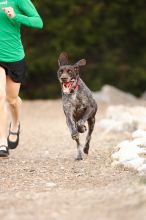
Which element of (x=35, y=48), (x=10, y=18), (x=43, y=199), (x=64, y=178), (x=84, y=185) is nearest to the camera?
(x=43, y=199)

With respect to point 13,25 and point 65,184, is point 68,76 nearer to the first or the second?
point 13,25

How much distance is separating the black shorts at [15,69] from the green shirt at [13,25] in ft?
0.15

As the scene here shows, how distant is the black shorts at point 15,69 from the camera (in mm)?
8455

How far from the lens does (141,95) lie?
1703 centimetres

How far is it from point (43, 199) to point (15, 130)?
2.91m

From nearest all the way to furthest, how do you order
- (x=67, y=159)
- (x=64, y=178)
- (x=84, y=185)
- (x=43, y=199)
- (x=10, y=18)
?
(x=43, y=199) → (x=84, y=185) → (x=64, y=178) → (x=10, y=18) → (x=67, y=159)

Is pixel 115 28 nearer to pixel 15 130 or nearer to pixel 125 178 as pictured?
pixel 15 130

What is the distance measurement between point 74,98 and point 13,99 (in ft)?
2.56

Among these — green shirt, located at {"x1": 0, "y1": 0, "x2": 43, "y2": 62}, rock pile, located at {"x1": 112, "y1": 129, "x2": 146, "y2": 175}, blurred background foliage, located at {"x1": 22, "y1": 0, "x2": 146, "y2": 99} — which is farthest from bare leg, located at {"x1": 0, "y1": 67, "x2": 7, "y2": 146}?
blurred background foliage, located at {"x1": 22, "y1": 0, "x2": 146, "y2": 99}

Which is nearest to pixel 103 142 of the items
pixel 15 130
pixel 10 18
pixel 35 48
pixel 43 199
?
pixel 15 130

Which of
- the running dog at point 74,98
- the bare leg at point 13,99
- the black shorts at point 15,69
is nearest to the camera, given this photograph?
the running dog at point 74,98

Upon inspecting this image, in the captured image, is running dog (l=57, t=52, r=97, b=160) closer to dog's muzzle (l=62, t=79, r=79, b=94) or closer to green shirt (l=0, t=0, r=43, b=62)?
dog's muzzle (l=62, t=79, r=79, b=94)

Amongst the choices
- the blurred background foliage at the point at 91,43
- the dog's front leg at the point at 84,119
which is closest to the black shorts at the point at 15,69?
the dog's front leg at the point at 84,119

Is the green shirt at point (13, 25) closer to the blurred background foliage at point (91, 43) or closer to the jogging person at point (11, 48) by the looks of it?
the jogging person at point (11, 48)
